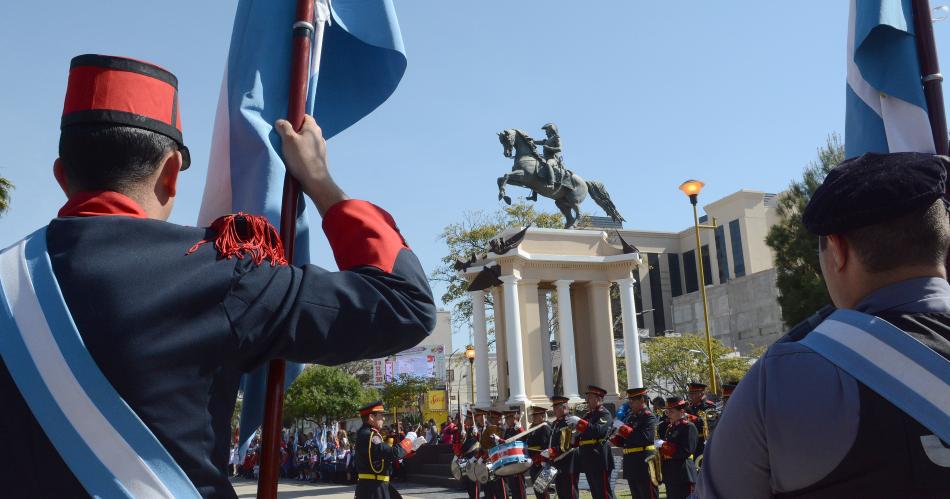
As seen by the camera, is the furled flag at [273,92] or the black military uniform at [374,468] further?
the black military uniform at [374,468]

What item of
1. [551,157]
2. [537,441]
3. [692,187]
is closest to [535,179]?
[551,157]

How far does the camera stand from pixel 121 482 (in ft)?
5.30

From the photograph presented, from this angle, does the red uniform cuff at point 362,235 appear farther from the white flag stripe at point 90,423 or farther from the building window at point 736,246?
the building window at point 736,246

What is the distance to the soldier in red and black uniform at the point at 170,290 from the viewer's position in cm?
164

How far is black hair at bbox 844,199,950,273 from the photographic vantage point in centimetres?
196

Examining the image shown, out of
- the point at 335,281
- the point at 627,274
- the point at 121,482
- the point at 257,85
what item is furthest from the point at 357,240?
the point at 627,274

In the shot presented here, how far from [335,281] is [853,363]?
1.16m

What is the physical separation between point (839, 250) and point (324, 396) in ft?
175

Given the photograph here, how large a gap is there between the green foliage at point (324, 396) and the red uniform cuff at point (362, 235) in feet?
172

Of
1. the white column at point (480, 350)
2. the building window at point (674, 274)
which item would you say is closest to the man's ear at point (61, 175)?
the white column at point (480, 350)

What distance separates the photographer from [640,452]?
13.7 m

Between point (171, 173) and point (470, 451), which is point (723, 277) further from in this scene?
point (171, 173)

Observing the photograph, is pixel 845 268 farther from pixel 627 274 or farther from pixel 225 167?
pixel 627 274

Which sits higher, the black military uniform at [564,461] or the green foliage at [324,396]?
the green foliage at [324,396]
